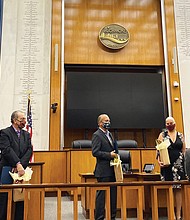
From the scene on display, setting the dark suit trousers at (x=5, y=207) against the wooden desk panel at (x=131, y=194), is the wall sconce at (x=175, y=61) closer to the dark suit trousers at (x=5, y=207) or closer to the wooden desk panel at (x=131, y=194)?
the wooden desk panel at (x=131, y=194)

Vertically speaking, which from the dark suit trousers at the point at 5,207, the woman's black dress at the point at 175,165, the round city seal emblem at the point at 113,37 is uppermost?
the round city seal emblem at the point at 113,37

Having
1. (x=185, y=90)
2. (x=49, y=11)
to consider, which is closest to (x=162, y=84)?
(x=185, y=90)

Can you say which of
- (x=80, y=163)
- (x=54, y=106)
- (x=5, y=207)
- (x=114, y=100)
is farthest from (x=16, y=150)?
(x=114, y=100)

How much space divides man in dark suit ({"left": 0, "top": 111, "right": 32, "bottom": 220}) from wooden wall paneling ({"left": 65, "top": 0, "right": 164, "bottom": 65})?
503 centimetres

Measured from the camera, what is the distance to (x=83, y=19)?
27.7 feet

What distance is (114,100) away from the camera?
7.98 m

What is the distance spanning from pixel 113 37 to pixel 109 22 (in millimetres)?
504

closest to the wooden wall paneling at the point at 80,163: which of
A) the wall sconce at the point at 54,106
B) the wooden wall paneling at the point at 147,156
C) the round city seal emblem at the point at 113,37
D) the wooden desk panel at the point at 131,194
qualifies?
the wooden wall paneling at the point at 147,156

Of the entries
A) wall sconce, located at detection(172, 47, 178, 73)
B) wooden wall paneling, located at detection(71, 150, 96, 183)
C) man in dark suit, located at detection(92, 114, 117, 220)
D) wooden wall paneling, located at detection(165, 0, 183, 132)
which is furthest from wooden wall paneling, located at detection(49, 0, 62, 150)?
man in dark suit, located at detection(92, 114, 117, 220)

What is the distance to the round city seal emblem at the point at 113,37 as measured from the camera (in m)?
8.29

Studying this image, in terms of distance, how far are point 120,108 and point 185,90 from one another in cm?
179

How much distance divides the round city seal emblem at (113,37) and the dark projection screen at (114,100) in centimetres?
84

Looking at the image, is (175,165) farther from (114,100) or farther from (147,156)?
(114,100)

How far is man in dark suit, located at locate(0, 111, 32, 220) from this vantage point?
9.89ft
